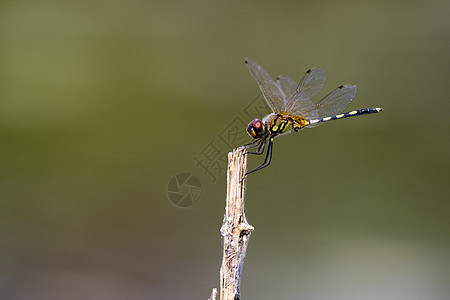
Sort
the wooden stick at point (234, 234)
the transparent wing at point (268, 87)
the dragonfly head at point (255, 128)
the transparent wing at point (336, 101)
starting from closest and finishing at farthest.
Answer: the wooden stick at point (234, 234) → the dragonfly head at point (255, 128) → the transparent wing at point (268, 87) → the transparent wing at point (336, 101)

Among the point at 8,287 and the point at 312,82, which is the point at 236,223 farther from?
the point at 8,287

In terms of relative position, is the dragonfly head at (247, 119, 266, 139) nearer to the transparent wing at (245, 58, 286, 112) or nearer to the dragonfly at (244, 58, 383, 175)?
the dragonfly at (244, 58, 383, 175)

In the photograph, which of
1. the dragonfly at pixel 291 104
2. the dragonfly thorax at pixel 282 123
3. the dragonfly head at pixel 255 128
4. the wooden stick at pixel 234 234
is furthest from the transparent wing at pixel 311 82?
the wooden stick at pixel 234 234

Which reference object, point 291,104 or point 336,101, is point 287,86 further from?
point 336,101

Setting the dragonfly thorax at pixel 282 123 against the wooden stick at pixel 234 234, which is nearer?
the wooden stick at pixel 234 234

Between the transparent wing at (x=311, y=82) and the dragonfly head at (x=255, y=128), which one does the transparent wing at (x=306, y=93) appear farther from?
the dragonfly head at (x=255, y=128)

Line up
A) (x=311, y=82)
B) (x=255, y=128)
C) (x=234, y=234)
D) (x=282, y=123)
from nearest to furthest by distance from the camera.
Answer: (x=234, y=234) → (x=255, y=128) → (x=282, y=123) → (x=311, y=82)

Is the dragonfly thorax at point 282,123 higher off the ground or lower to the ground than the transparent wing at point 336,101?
lower

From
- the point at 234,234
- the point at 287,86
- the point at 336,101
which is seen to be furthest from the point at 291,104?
the point at 234,234
